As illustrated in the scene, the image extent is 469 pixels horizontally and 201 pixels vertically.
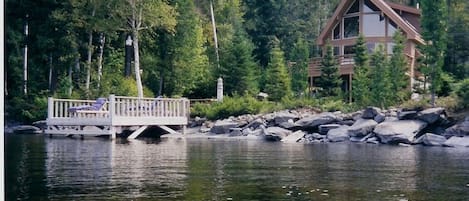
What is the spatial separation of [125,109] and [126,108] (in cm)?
6

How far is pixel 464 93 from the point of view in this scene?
2356 centimetres

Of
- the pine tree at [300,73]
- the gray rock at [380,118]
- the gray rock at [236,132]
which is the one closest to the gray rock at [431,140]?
the gray rock at [380,118]

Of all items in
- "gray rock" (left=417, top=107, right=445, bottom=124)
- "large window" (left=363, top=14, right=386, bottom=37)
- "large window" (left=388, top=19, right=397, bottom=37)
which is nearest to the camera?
"gray rock" (left=417, top=107, right=445, bottom=124)

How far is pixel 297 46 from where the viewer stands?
3547 centimetres

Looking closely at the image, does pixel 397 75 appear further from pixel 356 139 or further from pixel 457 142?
pixel 457 142

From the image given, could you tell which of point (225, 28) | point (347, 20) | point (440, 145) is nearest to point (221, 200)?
point (440, 145)

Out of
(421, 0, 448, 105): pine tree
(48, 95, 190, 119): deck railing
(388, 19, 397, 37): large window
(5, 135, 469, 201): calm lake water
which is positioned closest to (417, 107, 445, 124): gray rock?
(421, 0, 448, 105): pine tree

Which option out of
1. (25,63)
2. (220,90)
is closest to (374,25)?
(220,90)

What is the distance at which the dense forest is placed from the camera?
29.7 meters

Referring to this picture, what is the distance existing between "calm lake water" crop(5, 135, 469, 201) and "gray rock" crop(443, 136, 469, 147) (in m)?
2.86

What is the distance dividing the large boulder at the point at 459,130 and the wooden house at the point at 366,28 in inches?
503

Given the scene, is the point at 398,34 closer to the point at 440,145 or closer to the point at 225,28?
the point at 440,145

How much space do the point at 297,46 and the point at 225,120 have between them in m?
9.61

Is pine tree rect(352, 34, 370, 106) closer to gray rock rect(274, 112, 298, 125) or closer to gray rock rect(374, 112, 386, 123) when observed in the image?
gray rock rect(274, 112, 298, 125)
